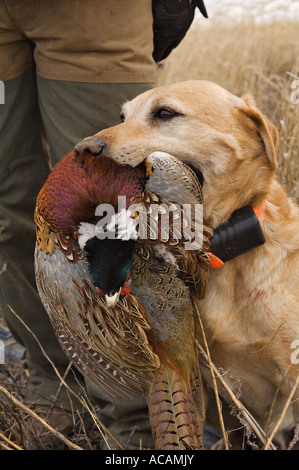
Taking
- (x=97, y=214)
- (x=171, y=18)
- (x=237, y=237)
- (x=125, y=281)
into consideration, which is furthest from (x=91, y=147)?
(x=171, y=18)

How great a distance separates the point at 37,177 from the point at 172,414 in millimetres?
1472

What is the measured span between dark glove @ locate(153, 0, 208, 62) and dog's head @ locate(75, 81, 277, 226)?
1.26 ft

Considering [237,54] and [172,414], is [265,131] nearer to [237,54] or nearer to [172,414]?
[172,414]

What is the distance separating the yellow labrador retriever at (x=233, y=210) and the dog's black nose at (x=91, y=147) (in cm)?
36

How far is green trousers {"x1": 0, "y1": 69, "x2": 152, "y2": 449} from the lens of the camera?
225cm

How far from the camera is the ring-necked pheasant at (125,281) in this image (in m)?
1.35

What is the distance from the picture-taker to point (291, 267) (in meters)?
2.08

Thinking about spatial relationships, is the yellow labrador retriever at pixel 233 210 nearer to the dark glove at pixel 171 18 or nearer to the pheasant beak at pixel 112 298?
the dark glove at pixel 171 18

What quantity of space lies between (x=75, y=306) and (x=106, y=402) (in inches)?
50.0

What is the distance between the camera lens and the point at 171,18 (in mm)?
2287

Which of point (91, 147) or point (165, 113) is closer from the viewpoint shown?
point (91, 147)

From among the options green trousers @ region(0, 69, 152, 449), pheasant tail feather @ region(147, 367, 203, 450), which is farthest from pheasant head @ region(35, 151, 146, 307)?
green trousers @ region(0, 69, 152, 449)

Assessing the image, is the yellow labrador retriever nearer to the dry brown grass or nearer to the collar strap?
the collar strap

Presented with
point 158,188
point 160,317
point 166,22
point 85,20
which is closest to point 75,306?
point 160,317
